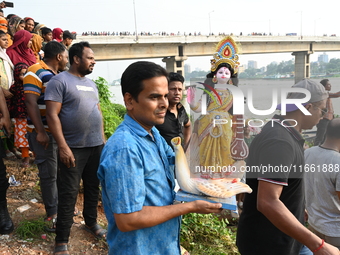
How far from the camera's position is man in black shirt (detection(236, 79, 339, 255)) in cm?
146

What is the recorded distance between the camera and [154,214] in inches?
48.6

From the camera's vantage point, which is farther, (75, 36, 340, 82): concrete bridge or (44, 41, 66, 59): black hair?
(75, 36, 340, 82): concrete bridge

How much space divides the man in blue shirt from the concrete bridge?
47.6 feet

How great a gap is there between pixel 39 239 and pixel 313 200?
Result: 7.75 feet

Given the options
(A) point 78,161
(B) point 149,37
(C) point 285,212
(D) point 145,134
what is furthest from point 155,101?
(B) point 149,37

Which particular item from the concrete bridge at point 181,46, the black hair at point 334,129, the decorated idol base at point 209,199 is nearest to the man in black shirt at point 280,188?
the decorated idol base at point 209,199

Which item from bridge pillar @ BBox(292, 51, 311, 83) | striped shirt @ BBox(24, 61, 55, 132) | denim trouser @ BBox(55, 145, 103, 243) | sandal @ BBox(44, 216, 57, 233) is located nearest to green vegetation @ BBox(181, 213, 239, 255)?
denim trouser @ BBox(55, 145, 103, 243)

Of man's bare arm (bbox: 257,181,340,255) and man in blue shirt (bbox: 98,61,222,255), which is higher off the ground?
man in blue shirt (bbox: 98,61,222,255)

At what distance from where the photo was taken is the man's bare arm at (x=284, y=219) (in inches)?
56.8

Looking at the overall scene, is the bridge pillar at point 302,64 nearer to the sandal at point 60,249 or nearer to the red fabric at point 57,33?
the red fabric at point 57,33

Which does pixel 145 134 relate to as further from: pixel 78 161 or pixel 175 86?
pixel 175 86

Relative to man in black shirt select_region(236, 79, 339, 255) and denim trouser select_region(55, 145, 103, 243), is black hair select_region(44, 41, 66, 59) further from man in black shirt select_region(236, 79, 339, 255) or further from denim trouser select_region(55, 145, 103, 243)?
man in black shirt select_region(236, 79, 339, 255)

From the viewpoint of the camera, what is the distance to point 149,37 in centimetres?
2091

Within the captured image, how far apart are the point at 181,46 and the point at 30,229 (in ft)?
74.1
